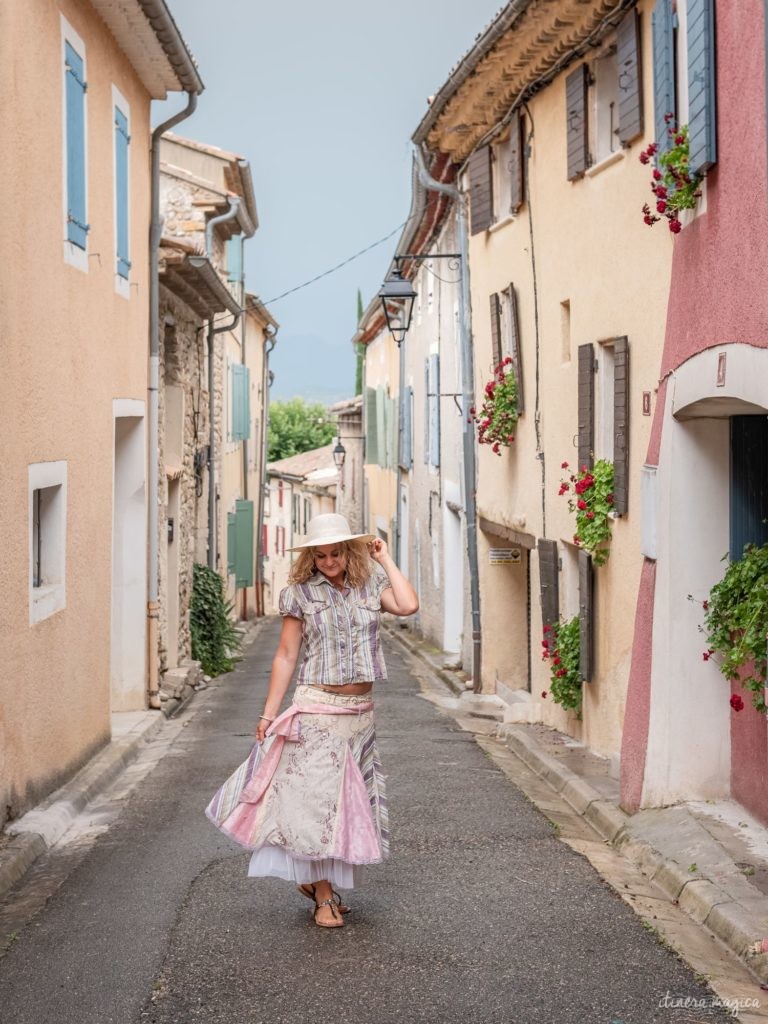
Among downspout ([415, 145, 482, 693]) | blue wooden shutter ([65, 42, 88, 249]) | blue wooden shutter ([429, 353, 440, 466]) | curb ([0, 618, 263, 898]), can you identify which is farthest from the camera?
blue wooden shutter ([429, 353, 440, 466])

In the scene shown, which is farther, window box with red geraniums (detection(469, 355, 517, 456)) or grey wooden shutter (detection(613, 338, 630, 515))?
window box with red geraniums (detection(469, 355, 517, 456))

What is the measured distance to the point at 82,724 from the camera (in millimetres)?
10062

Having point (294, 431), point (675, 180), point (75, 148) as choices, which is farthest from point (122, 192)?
point (294, 431)

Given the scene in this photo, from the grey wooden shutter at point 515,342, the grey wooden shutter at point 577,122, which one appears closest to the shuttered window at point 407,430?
the grey wooden shutter at point 515,342

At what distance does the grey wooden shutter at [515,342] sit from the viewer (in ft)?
43.7

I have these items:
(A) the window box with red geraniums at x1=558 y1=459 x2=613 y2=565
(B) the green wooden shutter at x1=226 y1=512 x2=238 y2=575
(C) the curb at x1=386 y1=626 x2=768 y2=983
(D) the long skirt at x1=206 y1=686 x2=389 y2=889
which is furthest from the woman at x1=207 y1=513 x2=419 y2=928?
(B) the green wooden shutter at x1=226 y1=512 x2=238 y2=575

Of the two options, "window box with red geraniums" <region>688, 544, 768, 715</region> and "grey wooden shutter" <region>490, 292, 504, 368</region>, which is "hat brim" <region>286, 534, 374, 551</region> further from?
"grey wooden shutter" <region>490, 292, 504, 368</region>

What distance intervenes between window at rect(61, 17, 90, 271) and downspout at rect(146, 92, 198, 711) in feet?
10.3

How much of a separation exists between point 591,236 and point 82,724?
5.27 meters

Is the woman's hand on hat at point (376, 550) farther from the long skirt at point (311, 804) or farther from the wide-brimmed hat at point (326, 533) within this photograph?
the long skirt at point (311, 804)

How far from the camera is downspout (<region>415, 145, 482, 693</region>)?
16.2 meters

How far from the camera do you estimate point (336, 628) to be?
19.1 ft

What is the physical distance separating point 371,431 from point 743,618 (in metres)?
28.1

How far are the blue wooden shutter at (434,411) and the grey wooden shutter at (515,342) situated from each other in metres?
6.94
